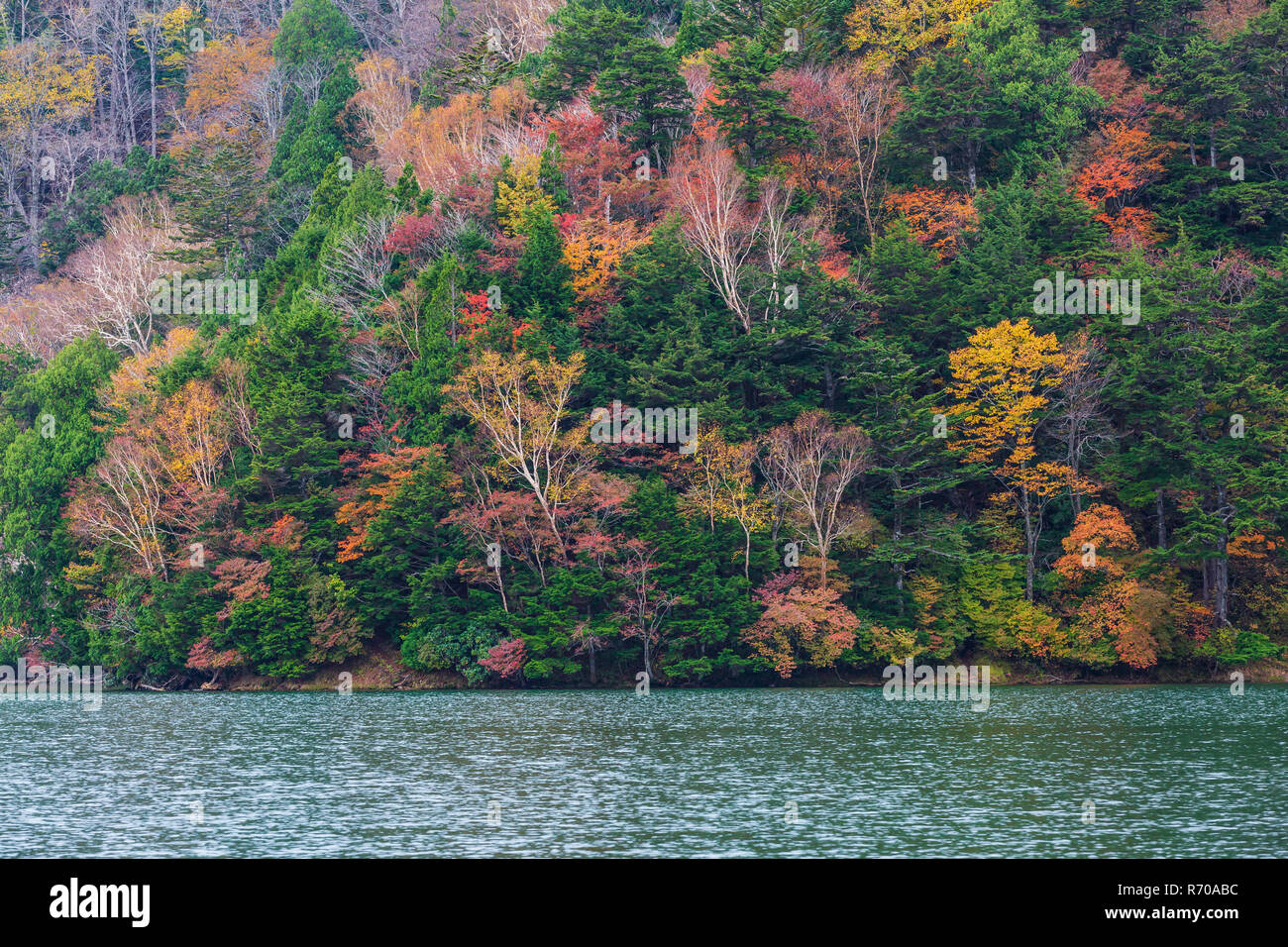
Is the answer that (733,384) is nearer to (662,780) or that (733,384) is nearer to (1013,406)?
(1013,406)

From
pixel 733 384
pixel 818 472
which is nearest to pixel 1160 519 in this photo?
pixel 818 472

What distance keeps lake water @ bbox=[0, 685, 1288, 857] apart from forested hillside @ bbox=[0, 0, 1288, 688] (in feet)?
25.3

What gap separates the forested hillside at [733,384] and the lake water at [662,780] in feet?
25.3

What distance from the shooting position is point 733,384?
2167 inches

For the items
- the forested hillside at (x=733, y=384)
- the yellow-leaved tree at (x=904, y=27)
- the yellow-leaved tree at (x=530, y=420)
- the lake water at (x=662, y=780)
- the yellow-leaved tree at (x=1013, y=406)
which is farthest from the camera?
the yellow-leaved tree at (x=904, y=27)

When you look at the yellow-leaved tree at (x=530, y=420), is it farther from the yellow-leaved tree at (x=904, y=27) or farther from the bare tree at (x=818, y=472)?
the yellow-leaved tree at (x=904, y=27)

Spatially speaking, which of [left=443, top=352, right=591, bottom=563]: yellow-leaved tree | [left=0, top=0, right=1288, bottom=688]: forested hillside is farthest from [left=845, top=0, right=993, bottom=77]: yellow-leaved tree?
[left=443, top=352, right=591, bottom=563]: yellow-leaved tree

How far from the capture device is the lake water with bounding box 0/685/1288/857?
72.4ft

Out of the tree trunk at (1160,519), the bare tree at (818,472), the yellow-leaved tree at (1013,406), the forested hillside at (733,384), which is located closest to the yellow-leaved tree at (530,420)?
the forested hillside at (733,384)

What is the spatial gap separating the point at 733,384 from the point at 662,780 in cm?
2923

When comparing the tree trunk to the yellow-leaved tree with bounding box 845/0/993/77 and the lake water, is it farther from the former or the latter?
the yellow-leaved tree with bounding box 845/0/993/77

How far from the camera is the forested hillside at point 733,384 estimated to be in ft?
165

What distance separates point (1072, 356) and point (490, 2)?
48.2 metres
